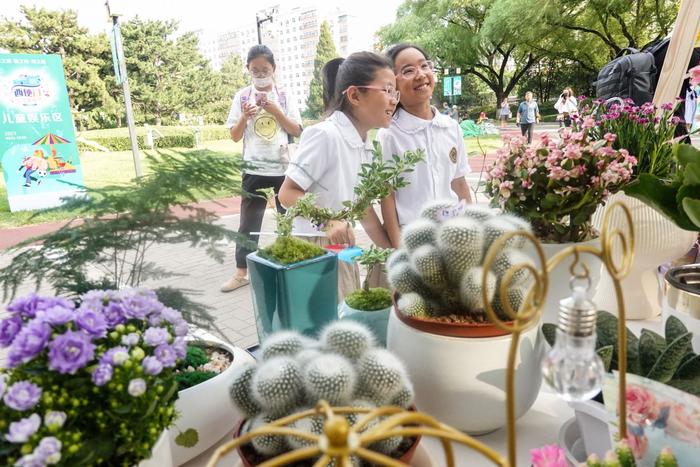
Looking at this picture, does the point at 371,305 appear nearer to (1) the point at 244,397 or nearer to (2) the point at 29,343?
(1) the point at 244,397

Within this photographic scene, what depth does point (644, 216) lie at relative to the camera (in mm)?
941

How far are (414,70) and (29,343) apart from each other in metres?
1.49

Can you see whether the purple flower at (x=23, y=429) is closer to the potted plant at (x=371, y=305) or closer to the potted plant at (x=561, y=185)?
the potted plant at (x=371, y=305)

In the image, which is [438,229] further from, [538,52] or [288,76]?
[288,76]

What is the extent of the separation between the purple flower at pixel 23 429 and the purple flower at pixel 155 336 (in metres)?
0.10

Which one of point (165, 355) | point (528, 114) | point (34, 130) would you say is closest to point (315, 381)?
point (165, 355)

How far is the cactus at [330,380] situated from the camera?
16.8 inches

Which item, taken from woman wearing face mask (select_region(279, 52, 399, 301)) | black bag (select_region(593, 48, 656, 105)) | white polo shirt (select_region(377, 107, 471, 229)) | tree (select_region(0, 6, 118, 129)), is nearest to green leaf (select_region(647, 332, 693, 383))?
woman wearing face mask (select_region(279, 52, 399, 301))

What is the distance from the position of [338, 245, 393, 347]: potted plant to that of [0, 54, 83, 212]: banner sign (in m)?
5.85

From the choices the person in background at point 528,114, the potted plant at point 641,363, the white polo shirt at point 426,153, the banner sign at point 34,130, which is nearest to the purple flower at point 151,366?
the potted plant at point 641,363

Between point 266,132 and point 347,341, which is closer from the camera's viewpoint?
point 347,341

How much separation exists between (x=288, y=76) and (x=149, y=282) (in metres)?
58.9

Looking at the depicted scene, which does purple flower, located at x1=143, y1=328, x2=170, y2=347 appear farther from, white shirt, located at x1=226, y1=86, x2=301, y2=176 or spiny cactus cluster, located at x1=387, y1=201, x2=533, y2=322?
white shirt, located at x1=226, y1=86, x2=301, y2=176

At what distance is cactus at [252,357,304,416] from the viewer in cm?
44
